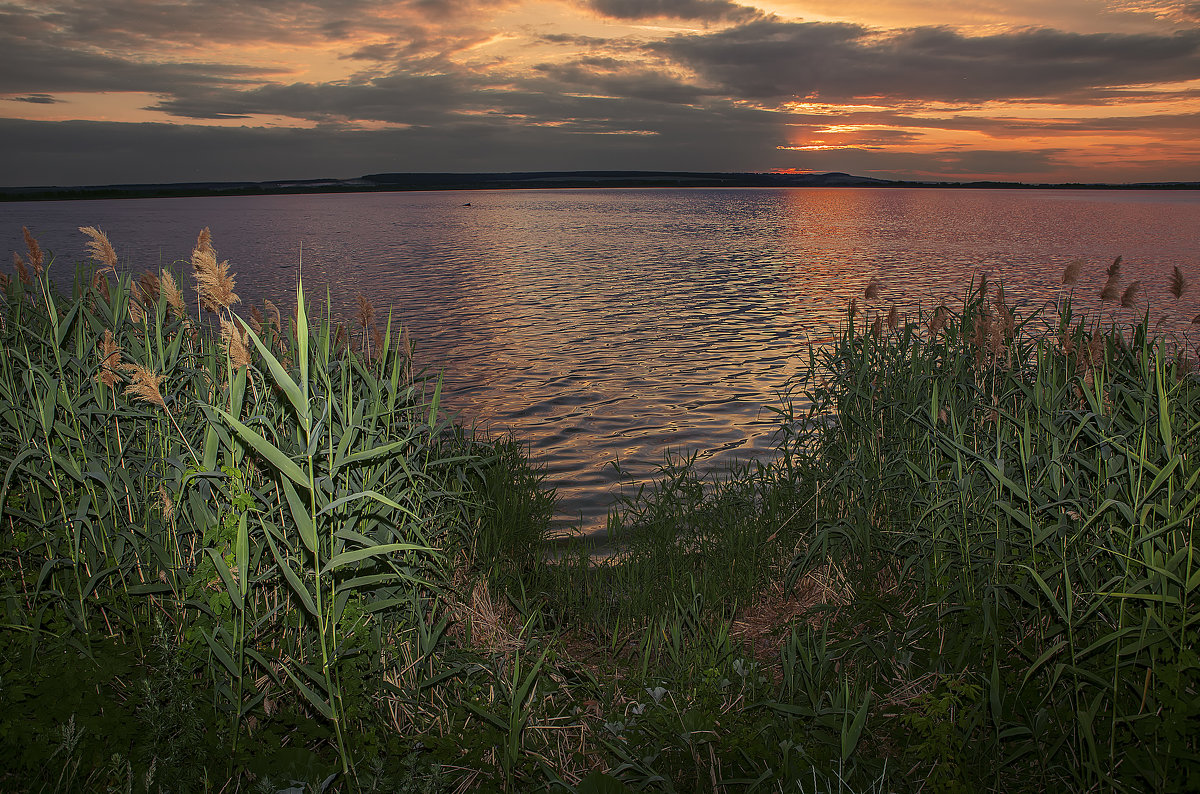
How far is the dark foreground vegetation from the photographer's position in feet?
10.9

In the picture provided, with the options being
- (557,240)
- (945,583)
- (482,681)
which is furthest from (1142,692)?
(557,240)

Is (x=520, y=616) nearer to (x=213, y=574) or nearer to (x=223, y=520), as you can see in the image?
(x=223, y=520)

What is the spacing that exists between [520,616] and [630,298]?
18567 mm

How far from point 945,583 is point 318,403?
13.1 feet

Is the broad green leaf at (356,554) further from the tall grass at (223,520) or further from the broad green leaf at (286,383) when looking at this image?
the broad green leaf at (286,383)

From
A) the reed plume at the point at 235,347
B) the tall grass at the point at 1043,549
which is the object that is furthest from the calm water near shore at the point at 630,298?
the tall grass at the point at 1043,549

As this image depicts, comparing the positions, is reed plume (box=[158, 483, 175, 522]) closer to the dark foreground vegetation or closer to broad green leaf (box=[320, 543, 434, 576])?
the dark foreground vegetation

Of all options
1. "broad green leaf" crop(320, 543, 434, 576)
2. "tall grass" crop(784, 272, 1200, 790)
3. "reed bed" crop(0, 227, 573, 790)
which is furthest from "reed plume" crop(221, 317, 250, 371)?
"tall grass" crop(784, 272, 1200, 790)

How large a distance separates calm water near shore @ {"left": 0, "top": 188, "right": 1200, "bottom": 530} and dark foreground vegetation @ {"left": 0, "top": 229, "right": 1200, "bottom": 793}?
1553mm

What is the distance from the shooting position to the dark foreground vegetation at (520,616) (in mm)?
3320

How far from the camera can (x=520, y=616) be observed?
17.9 feet

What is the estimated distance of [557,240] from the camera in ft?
150

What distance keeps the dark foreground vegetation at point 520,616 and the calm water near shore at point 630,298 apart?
5.10 feet

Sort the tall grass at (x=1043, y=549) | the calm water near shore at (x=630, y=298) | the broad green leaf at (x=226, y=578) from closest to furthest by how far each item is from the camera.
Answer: the broad green leaf at (x=226, y=578) < the tall grass at (x=1043, y=549) < the calm water near shore at (x=630, y=298)
